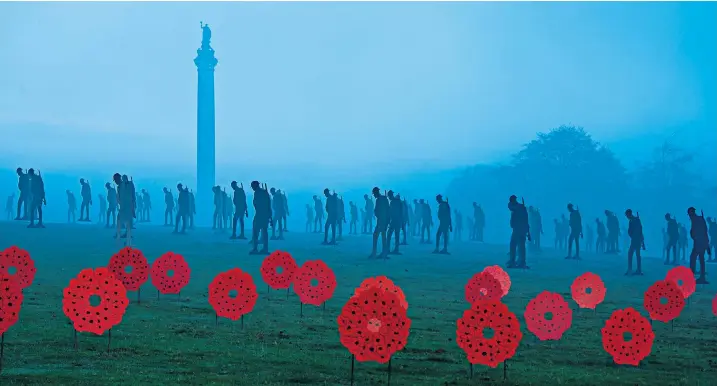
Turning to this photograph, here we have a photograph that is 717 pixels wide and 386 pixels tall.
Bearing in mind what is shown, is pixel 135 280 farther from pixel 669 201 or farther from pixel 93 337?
pixel 669 201

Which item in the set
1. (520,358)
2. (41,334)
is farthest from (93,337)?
(520,358)

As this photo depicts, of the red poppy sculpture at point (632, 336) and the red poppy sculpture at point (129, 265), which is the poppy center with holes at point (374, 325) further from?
the red poppy sculpture at point (129, 265)

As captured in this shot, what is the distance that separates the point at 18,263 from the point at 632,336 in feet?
34.8

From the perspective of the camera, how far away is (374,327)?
27.9 ft

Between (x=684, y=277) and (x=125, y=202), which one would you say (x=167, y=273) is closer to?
(x=125, y=202)

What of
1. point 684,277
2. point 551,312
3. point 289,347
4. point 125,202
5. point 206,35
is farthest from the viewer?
point 206,35

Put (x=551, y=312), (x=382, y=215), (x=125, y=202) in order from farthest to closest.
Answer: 1. (x=382, y=215)
2. (x=125, y=202)
3. (x=551, y=312)

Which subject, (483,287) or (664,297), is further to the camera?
(483,287)

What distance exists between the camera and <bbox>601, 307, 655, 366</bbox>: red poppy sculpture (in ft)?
34.2

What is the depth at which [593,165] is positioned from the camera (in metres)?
80.6

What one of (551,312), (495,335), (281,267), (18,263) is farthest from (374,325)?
(281,267)

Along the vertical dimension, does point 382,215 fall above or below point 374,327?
above

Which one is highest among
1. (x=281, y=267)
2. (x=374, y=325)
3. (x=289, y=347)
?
(x=281, y=267)

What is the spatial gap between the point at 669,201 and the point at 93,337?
7200cm
